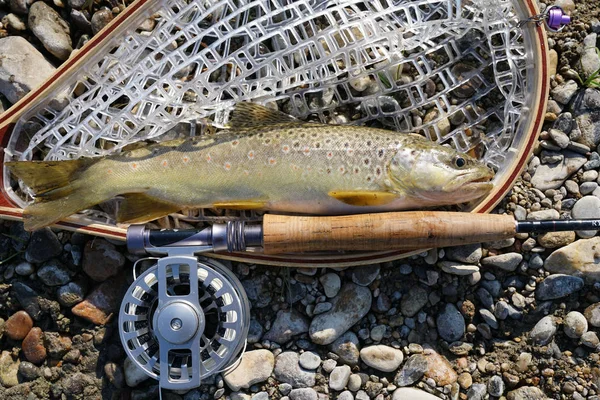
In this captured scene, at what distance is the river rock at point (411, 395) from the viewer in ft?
9.66

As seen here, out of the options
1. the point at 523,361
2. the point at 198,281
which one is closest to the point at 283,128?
the point at 198,281

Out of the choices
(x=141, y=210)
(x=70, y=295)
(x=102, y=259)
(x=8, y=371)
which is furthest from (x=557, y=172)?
(x=8, y=371)

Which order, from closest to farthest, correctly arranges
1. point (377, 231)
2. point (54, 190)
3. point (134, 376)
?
point (377, 231)
point (54, 190)
point (134, 376)

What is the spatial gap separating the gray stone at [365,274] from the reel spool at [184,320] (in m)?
0.67

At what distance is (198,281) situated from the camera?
2.95 metres

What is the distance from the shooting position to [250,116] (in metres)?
2.98

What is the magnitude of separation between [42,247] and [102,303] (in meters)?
0.51

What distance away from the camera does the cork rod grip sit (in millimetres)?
2748

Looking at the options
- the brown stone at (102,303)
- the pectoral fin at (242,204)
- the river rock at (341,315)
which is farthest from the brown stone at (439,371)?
the brown stone at (102,303)

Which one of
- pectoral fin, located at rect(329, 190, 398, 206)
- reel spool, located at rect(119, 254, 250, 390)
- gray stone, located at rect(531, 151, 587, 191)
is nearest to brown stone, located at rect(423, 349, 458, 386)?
pectoral fin, located at rect(329, 190, 398, 206)

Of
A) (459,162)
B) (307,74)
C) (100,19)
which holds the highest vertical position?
(100,19)

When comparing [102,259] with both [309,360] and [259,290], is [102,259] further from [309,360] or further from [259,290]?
[309,360]

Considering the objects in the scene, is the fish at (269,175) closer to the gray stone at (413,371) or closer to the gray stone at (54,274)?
the gray stone at (54,274)

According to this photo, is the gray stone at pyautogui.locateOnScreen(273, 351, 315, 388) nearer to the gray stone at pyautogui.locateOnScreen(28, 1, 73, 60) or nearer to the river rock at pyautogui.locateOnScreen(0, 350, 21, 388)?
the river rock at pyautogui.locateOnScreen(0, 350, 21, 388)
